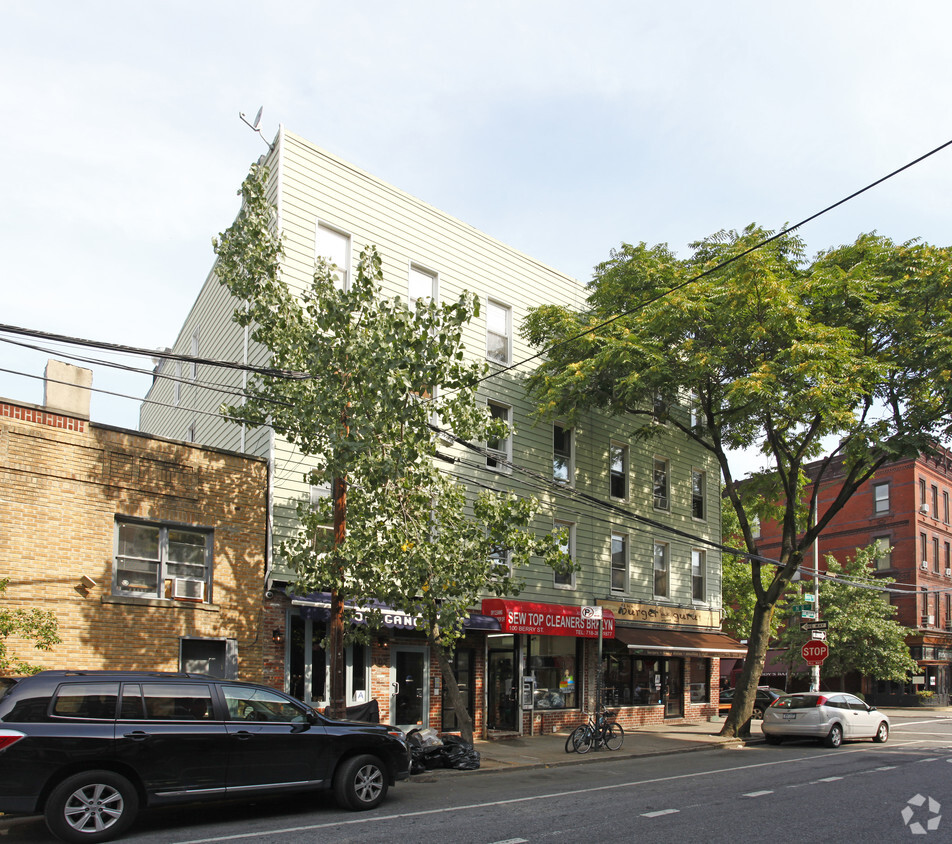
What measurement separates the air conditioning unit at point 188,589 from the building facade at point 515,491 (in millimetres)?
1334

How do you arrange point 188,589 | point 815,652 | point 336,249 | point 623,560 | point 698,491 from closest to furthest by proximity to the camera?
point 188,589 < point 336,249 < point 815,652 < point 623,560 < point 698,491

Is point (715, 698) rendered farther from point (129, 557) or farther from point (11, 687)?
point (11, 687)

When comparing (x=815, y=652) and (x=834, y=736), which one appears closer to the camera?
(x=834, y=736)

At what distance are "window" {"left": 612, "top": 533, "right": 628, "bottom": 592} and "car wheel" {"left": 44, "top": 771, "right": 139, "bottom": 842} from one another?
57.8 feet

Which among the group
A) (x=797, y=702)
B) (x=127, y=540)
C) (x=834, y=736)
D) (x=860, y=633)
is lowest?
(x=834, y=736)

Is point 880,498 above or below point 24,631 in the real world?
above

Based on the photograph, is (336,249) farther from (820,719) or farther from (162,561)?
(820,719)

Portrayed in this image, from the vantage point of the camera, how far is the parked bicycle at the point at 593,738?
18.1 m

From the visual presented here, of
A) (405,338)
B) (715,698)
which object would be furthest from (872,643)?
(405,338)

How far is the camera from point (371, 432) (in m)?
13.0

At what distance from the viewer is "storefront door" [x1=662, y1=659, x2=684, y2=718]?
26844mm

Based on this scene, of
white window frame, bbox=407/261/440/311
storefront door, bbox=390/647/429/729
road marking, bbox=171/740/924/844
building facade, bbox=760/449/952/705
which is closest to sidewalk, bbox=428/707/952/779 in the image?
storefront door, bbox=390/647/429/729

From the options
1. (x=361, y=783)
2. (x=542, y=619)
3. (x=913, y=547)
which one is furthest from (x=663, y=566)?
(x=913, y=547)

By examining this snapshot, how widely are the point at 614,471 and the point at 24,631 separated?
54.2ft
